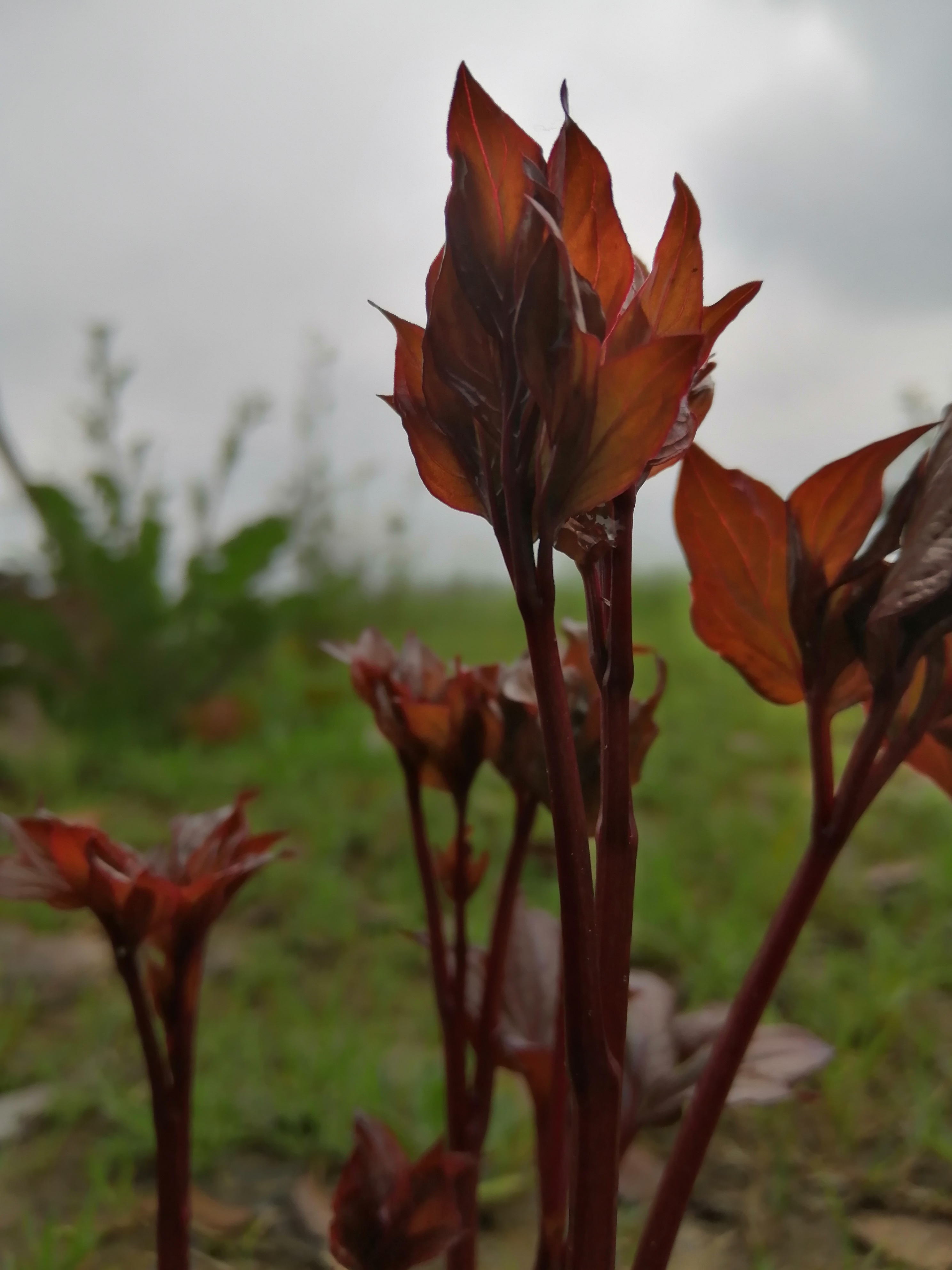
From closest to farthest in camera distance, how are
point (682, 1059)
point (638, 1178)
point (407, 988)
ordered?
point (682, 1059), point (638, 1178), point (407, 988)

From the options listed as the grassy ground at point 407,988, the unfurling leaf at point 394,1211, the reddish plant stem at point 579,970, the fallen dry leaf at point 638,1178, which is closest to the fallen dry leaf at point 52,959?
the grassy ground at point 407,988

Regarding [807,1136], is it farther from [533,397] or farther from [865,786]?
[533,397]

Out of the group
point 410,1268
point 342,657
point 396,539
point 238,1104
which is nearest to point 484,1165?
point 238,1104

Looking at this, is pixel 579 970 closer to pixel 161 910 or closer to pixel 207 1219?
pixel 161 910

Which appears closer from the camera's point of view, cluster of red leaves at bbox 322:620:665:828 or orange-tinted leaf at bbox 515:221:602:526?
orange-tinted leaf at bbox 515:221:602:526

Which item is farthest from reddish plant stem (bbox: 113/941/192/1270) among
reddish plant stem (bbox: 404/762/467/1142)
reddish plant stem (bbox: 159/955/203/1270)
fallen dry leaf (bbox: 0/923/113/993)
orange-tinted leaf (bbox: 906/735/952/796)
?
fallen dry leaf (bbox: 0/923/113/993)

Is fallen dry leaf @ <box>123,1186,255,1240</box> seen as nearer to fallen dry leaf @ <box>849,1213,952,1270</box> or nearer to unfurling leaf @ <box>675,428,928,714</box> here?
fallen dry leaf @ <box>849,1213,952,1270</box>

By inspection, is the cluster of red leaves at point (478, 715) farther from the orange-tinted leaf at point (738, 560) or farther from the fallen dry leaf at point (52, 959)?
the fallen dry leaf at point (52, 959)

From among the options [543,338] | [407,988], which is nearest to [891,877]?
[407,988]
